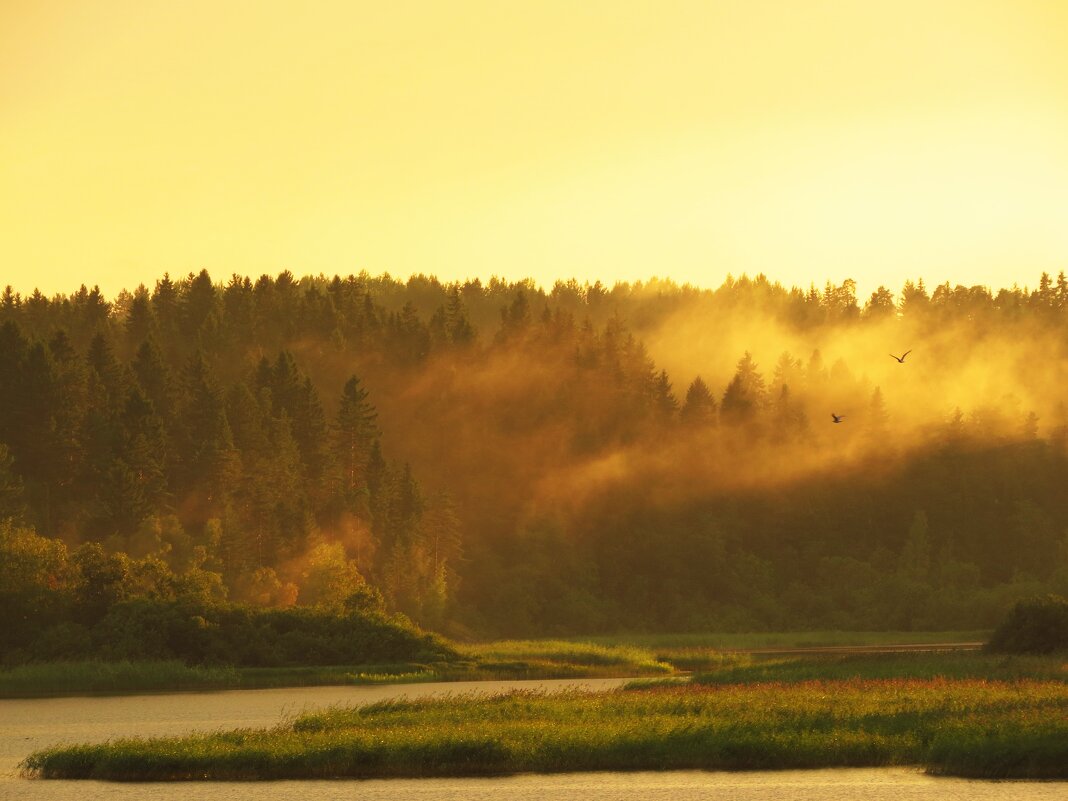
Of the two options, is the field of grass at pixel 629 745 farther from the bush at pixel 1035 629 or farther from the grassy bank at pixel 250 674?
the grassy bank at pixel 250 674

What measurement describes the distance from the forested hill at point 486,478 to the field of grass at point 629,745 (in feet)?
183

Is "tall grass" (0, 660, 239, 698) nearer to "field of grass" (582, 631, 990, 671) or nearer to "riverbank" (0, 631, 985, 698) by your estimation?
"riverbank" (0, 631, 985, 698)

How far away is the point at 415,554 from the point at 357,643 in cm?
4326

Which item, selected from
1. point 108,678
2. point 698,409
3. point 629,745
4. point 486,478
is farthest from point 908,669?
point 698,409

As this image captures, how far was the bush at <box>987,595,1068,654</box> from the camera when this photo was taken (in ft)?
254

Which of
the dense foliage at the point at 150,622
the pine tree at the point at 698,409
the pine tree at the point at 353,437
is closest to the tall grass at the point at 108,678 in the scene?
the dense foliage at the point at 150,622

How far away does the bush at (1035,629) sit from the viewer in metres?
77.5

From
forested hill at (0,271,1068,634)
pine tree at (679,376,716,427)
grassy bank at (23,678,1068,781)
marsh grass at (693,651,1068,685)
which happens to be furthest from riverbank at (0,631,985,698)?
pine tree at (679,376,716,427)

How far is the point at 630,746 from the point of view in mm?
44344

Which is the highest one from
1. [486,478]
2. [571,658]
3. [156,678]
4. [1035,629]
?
[486,478]

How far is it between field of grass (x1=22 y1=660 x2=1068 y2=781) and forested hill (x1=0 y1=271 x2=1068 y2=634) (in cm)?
5572

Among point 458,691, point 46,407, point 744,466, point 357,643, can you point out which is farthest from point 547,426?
point 458,691

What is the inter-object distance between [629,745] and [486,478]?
133176 mm

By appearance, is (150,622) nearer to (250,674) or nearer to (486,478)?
(250,674)
